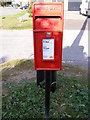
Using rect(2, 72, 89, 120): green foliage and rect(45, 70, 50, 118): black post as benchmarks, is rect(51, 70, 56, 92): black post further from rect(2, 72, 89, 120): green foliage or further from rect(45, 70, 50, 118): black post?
rect(45, 70, 50, 118): black post

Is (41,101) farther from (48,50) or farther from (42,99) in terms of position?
(48,50)

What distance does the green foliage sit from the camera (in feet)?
9.12

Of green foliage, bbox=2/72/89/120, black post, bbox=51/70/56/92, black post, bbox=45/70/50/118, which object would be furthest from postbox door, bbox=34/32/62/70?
green foliage, bbox=2/72/89/120

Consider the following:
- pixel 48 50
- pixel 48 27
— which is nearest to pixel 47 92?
pixel 48 50

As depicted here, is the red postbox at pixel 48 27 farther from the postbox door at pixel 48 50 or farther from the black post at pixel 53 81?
the black post at pixel 53 81

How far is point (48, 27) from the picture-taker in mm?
2354

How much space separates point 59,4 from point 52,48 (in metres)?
0.62

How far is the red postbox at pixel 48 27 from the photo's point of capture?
92.0 inches

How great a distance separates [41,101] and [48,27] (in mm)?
1387

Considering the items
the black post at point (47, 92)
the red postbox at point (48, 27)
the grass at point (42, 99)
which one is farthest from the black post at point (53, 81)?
the red postbox at point (48, 27)

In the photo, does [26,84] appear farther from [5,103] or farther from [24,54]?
[24,54]

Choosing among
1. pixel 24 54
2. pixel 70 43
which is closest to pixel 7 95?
pixel 24 54

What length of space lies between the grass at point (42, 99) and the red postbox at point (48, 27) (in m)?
0.93

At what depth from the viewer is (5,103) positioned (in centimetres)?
305
